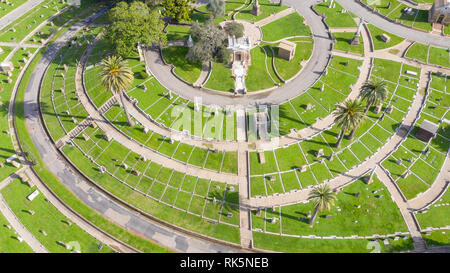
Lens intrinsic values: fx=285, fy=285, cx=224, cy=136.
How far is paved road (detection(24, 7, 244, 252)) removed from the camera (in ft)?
189

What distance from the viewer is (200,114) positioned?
73438mm

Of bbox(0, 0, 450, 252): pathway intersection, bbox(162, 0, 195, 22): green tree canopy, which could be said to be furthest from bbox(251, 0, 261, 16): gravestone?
bbox(0, 0, 450, 252): pathway intersection

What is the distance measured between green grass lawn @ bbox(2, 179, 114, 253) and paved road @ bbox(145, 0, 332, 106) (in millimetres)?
40432

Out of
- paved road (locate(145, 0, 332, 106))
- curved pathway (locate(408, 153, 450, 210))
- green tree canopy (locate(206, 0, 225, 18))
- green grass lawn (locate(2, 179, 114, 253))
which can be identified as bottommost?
green grass lawn (locate(2, 179, 114, 253))

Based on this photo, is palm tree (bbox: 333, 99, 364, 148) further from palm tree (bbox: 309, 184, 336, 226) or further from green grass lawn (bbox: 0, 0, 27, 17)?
green grass lawn (bbox: 0, 0, 27, 17)

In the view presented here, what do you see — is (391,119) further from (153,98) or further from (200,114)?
(153,98)

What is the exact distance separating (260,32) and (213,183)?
54165 millimetres

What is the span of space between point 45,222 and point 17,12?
3508 inches

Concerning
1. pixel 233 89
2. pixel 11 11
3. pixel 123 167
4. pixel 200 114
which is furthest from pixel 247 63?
pixel 11 11

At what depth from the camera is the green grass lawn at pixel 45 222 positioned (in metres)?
57.0

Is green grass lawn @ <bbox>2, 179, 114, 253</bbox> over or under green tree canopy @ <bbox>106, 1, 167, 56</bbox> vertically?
under

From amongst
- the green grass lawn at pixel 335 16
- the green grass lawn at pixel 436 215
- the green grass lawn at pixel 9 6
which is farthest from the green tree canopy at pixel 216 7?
the green grass lawn at pixel 9 6

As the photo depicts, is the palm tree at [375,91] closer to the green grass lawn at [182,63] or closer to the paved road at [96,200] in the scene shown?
the green grass lawn at [182,63]

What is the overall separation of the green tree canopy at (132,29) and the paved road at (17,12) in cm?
5199
